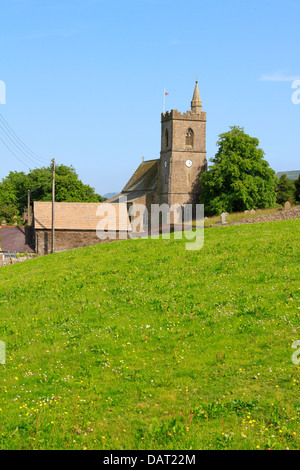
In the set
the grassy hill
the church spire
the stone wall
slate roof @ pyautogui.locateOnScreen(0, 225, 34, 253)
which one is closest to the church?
the church spire

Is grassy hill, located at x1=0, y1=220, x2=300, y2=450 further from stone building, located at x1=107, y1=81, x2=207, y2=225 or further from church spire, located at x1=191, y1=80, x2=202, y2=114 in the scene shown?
church spire, located at x1=191, y1=80, x2=202, y2=114

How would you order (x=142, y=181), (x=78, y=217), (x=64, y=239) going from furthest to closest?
(x=142, y=181)
(x=78, y=217)
(x=64, y=239)

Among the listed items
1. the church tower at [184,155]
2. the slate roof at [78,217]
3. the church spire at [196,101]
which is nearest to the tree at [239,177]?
the church tower at [184,155]

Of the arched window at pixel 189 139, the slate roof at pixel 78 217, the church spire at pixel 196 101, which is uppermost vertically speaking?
the church spire at pixel 196 101

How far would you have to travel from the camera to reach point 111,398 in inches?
373

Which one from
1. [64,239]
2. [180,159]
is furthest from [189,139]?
[64,239]

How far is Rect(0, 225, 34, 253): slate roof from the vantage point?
188 ft

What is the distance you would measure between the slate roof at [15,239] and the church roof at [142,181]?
74.0 ft

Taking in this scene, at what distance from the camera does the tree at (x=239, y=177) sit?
61.4 m

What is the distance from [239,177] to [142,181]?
2640cm

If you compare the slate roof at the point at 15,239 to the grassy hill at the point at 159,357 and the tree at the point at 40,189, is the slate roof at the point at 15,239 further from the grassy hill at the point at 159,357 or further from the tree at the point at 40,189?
the grassy hill at the point at 159,357

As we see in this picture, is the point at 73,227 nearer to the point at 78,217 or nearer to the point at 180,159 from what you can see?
the point at 78,217

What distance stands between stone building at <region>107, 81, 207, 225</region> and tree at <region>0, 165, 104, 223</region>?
54.8 feet

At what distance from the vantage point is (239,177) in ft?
205
